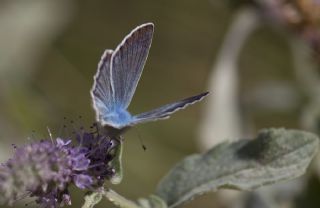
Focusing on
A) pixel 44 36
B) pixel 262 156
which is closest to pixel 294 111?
pixel 262 156

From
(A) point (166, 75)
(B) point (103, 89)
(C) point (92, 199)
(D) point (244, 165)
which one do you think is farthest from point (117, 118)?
(A) point (166, 75)

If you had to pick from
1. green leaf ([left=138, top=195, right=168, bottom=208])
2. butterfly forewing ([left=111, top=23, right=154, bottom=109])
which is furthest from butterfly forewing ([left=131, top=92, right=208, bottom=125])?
green leaf ([left=138, top=195, right=168, bottom=208])

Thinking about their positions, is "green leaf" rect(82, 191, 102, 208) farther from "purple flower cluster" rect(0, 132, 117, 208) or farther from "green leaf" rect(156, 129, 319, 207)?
"green leaf" rect(156, 129, 319, 207)

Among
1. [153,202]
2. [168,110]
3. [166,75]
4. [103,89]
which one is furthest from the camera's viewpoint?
[166,75]

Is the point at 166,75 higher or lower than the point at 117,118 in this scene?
lower

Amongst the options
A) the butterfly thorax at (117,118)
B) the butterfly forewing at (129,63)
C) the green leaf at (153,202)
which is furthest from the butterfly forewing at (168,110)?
the green leaf at (153,202)

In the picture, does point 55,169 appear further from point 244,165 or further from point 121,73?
point 244,165

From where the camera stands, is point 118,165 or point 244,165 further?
point 244,165
